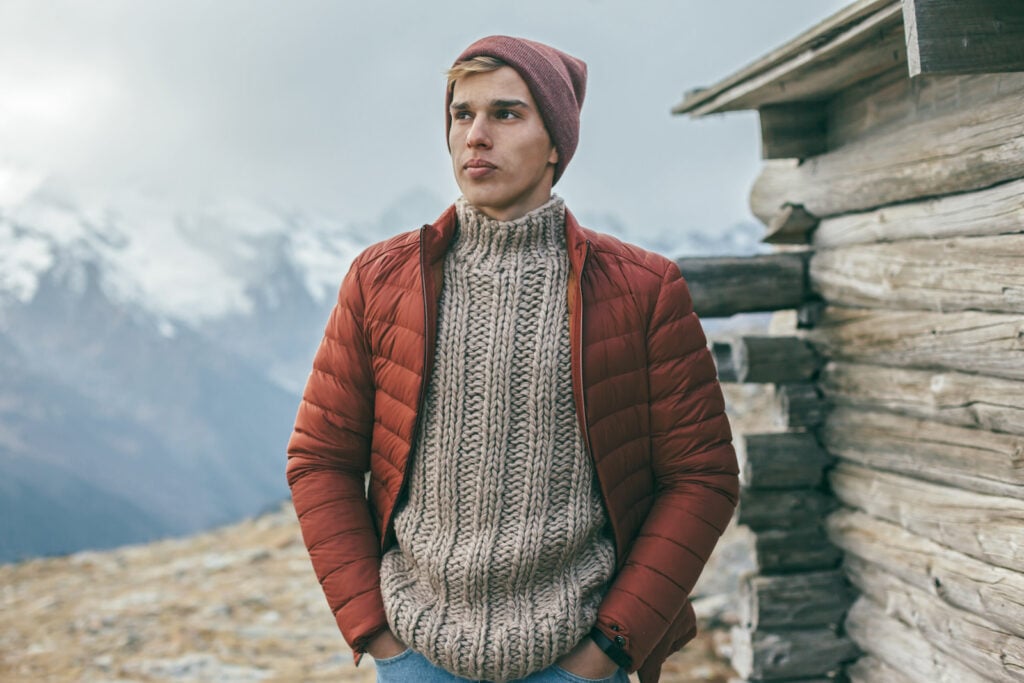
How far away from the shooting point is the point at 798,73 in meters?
3.41

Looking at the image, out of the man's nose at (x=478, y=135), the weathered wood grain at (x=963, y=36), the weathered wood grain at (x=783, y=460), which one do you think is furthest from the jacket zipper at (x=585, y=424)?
the weathered wood grain at (x=783, y=460)

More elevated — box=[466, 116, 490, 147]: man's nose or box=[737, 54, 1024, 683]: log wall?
box=[466, 116, 490, 147]: man's nose

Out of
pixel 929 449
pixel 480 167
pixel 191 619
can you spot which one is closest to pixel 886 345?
pixel 929 449

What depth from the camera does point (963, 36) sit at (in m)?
2.33

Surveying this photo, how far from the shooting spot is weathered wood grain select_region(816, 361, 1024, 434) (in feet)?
9.61

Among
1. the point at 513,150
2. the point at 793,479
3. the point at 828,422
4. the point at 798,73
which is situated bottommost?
the point at 793,479

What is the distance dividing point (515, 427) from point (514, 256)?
429mm

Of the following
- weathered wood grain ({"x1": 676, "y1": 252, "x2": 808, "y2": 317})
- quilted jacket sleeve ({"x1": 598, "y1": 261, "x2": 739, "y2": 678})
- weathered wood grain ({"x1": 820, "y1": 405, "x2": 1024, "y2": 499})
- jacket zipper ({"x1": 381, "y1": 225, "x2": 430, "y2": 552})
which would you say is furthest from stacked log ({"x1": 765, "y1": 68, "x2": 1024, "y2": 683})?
jacket zipper ({"x1": 381, "y1": 225, "x2": 430, "y2": 552})

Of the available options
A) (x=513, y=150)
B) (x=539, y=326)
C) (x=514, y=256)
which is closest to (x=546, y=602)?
(x=539, y=326)

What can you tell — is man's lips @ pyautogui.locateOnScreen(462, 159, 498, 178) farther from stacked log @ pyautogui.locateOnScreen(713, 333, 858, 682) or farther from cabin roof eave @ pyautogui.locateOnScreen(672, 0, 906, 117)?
stacked log @ pyautogui.locateOnScreen(713, 333, 858, 682)

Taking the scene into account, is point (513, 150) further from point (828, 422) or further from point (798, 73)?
point (828, 422)

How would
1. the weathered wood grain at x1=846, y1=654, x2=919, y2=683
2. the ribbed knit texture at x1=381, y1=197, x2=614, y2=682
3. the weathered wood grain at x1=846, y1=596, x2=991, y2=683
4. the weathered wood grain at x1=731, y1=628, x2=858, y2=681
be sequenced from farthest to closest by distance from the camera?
the weathered wood grain at x1=731, y1=628, x2=858, y2=681, the weathered wood grain at x1=846, y1=654, x2=919, y2=683, the weathered wood grain at x1=846, y1=596, x2=991, y2=683, the ribbed knit texture at x1=381, y1=197, x2=614, y2=682

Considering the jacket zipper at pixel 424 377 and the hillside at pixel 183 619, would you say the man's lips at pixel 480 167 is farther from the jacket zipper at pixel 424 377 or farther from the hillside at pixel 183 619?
the hillside at pixel 183 619

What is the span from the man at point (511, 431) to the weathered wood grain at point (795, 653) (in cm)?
205
